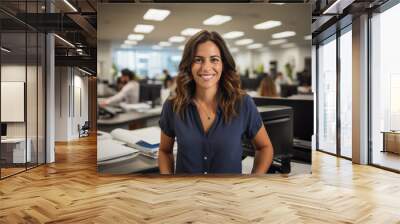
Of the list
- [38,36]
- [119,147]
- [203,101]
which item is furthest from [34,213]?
[38,36]

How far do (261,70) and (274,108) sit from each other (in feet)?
1.89

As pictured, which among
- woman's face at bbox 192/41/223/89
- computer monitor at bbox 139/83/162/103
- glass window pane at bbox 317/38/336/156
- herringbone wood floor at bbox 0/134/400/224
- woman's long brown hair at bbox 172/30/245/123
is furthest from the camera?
glass window pane at bbox 317/38/336/156

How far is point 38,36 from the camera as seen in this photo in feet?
21.8

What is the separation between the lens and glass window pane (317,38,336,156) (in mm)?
8203

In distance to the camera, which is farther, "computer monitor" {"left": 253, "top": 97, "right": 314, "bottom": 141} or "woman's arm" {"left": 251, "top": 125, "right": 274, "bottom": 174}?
"computer monitor" {"left": 253, "top": 97, "right": 314, "bottom": 141}

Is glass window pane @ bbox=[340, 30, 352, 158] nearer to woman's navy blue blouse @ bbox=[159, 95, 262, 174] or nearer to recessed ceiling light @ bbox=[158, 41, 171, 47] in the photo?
woman's navy blue blouse @ bbox=[159, 95, 262, 174]

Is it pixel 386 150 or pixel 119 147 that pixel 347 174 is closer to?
pixel 386 150

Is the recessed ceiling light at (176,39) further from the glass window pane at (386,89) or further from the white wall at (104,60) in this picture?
the glass window pane at (386,89)

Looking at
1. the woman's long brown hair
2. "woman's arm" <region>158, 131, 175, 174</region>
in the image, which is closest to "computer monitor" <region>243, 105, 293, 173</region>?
the woman's long brown hair

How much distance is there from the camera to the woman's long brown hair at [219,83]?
17.6 feet

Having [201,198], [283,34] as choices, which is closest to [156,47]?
[283,34]

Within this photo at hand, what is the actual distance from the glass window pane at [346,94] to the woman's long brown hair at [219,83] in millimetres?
3039

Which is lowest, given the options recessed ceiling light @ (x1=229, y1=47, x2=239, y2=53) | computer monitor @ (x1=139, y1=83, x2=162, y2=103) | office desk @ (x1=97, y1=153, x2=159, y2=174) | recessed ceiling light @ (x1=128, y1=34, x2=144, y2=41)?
office desk @ (x1=97, y1=153, x2=159, y2=174)

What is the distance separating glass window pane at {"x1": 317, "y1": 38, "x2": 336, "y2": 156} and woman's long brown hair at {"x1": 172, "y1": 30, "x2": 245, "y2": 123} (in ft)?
11.6
